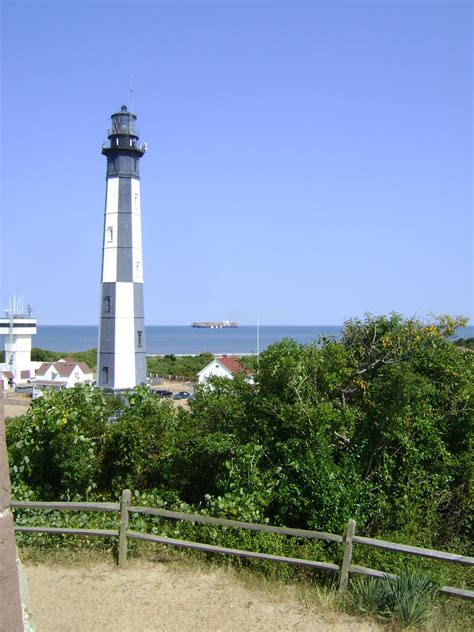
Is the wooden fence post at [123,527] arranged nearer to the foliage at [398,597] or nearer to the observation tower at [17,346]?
the foliage at [398,597]

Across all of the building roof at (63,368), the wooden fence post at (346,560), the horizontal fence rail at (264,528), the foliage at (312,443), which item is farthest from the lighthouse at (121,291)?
the building roof at (63,368)

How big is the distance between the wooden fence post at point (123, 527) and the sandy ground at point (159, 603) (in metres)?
0.15

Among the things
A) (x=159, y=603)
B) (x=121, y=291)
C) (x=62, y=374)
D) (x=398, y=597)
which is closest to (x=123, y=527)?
(x=159, y=603)

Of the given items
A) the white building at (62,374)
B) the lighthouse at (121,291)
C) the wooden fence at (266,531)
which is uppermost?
the lighthouse at (121,291)

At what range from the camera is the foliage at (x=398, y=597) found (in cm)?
560

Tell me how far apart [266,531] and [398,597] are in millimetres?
1530

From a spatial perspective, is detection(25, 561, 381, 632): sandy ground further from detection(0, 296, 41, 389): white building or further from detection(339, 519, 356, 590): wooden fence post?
detection(0, 296, 41, 389): white building

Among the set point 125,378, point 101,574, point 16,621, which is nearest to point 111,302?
point 125,378

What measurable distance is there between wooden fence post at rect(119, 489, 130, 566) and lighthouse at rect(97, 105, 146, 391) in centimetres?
1515

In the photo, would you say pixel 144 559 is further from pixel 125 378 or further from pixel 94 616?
pixel 125 378

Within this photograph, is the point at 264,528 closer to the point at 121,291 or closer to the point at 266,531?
the point at 266,531

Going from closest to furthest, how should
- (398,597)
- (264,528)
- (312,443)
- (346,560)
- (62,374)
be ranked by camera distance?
(398,597), (346,560), (264,528), (312,443), (62,374)

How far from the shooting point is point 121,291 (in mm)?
22219

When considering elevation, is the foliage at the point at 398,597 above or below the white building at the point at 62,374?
above
